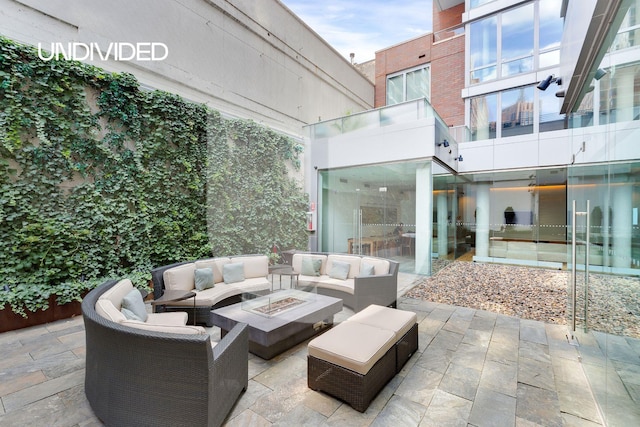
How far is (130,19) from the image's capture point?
18.8 ft

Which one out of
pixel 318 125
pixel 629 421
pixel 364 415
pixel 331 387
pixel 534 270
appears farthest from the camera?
pixel 318 125

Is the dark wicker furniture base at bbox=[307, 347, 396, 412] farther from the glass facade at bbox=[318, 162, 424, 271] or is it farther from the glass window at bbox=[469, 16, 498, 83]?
the glass window at bbox=[469, 16, 498, 83]

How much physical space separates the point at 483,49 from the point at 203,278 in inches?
429

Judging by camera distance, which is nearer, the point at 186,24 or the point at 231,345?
the point at 231,345

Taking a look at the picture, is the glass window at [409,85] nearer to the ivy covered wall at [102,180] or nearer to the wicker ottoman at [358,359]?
the ivy covered wall at [102,180]

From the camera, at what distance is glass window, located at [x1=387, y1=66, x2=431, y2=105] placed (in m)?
12.2

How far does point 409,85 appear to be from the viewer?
12836 mm

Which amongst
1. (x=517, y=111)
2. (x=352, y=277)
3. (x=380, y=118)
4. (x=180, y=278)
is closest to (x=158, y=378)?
(x=180, y=278)

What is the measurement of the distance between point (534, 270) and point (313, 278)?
660 cm

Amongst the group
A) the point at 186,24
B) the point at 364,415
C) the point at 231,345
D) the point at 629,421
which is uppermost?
the point at 186,24

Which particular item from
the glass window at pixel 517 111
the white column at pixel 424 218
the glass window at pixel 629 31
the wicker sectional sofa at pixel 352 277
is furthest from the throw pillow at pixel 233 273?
the glass window at pixel 517 111

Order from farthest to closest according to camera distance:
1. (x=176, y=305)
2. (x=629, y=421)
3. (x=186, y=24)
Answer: (x=186, y=24) → (x=176, y=305) → (x=629, y=421)

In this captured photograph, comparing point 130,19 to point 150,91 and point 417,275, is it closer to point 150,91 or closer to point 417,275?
point 150,91

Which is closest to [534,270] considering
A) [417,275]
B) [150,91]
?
[417,275]
